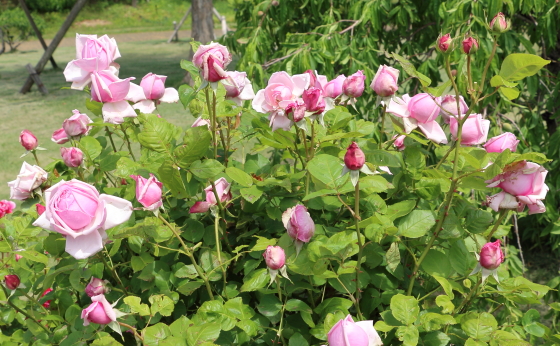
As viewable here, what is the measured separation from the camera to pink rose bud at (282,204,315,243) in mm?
815

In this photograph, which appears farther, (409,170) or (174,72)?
(174,72)

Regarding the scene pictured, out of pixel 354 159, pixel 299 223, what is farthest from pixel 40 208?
pixel 354 159

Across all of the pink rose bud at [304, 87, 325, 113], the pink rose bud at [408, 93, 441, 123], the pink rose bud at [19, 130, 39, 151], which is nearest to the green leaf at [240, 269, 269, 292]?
the pink rose bud at [304, 87, 325, 113]

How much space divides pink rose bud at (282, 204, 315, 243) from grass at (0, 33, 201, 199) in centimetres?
262

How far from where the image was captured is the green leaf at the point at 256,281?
2.83 ft

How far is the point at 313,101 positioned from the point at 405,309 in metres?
0.36

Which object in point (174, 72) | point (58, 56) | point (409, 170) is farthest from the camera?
point (58, 56)

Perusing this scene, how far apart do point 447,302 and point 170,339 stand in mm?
450

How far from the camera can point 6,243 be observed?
107 centimetres

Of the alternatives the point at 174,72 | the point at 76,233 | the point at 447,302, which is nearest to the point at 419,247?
the point at 447,302

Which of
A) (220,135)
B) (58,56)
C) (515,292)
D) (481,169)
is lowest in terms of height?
(58,56)

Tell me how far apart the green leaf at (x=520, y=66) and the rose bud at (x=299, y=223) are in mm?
372

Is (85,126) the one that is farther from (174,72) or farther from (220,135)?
(174,72)

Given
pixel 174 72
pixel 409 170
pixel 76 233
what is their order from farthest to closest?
1. pixel 174 72
2. pixel 409 170
3. pixel 76 233
